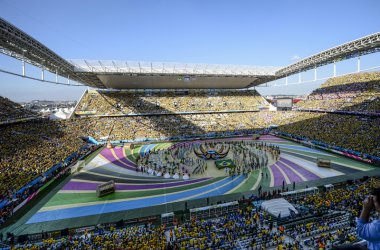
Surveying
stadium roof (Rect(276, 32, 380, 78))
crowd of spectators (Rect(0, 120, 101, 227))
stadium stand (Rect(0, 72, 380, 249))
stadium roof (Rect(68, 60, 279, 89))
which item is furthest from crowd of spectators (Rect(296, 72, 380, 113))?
crowd of spectators (Rect(0, 120, 101, 227))

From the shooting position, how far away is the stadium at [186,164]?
38.8 feet

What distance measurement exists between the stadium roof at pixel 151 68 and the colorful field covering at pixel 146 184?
15900 millimetres

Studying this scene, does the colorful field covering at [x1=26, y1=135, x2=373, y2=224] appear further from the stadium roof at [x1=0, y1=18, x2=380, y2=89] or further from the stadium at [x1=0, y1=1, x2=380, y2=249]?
the stadium roof at [x1=0, y1=18, x2=380, y2=89]

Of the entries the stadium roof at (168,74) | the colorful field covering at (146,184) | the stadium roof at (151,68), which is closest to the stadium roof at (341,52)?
the stadium roof at (151,68)

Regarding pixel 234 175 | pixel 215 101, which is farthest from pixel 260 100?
pixel 234 175

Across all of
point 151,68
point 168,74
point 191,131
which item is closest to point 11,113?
point 151,68

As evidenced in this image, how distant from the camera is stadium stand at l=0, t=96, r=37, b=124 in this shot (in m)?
30.6

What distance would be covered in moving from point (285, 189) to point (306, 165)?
28.8 feet

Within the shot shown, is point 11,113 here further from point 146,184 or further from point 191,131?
point 191,131

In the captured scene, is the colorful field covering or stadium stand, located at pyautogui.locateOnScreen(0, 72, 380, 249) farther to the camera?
the colorful field covering

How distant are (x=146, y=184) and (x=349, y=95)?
47.6m

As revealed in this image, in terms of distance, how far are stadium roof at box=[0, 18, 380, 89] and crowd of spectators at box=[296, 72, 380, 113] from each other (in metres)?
9.85

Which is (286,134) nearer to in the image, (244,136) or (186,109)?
(244,136)

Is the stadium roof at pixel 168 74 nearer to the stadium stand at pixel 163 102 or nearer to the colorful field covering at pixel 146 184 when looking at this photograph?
the stadium stand at pixel 163 102
